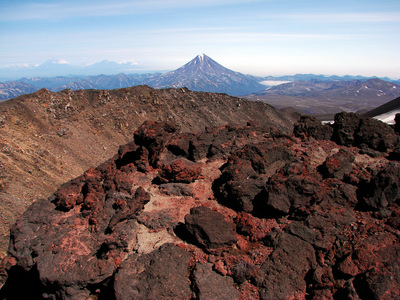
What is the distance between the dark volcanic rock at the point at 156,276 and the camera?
5.79 m

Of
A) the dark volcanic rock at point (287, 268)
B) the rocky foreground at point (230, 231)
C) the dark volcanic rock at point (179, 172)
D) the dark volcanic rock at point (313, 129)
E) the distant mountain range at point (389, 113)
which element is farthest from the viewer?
the distant mountain range at point (389, 113)

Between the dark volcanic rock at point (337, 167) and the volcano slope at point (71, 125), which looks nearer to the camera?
the dark volcanic rock at point (337, 167)

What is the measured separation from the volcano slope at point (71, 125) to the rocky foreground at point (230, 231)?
34.0ft

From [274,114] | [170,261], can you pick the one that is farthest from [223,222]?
[274,114]

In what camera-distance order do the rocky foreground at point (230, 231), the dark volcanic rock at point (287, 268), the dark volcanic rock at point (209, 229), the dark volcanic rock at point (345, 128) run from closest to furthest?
the dark volcanic rock at point (287, 268), the rocky foreground at point (230, 231), the dark volcanic rock at point (209, 229), the dark volcanic rock at point (345, 128)

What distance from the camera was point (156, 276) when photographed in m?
6.04

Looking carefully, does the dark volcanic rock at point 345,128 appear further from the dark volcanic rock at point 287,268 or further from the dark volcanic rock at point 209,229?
the dark volcanic rock at point 209,229

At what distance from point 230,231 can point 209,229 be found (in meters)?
0.61

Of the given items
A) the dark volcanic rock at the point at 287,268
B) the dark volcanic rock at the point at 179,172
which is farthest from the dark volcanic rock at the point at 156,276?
the dark volcanic rock at the point at 179,172

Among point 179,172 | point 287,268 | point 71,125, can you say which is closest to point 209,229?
point 287,268

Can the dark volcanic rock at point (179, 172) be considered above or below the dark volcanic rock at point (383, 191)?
below

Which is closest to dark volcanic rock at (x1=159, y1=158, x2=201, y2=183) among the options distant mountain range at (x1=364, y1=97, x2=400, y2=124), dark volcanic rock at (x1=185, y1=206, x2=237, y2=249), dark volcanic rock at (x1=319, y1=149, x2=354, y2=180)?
dark volcanic rock at (x1=185, y1=206, x2=237, y2=249)

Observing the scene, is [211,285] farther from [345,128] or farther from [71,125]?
[71,125]

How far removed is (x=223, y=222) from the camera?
7031 millimetres
